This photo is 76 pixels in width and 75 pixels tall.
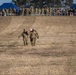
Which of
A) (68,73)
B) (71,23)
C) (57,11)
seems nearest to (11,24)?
(71,23)

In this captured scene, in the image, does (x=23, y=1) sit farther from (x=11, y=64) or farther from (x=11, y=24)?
(x=11, y=64)

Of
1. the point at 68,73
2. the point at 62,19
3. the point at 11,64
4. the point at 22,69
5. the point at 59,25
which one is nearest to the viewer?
the point at 68,73

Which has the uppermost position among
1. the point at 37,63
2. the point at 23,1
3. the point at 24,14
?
the point at 37,63

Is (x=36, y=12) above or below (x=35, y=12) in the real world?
above

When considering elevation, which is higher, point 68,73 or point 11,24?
point 68,73

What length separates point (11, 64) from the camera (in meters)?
19.9

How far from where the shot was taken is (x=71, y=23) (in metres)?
57.9

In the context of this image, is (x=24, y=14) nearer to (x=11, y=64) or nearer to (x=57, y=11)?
(x=57, y=11)

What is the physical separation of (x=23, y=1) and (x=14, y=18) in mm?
60499

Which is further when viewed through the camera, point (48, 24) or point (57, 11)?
point (57, 11)

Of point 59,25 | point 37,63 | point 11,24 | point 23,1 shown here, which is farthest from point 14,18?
point 23,1

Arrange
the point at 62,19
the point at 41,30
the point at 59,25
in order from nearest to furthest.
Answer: the point at 41,30, the point at 59,25, the point at 62,19

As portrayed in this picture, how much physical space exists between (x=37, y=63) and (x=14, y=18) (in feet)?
138

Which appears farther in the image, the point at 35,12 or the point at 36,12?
the point at 35,12
